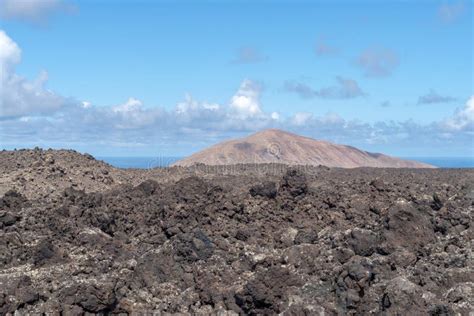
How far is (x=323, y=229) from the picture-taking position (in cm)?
1709

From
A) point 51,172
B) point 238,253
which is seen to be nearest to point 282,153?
point 51,172

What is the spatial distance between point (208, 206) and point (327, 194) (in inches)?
166

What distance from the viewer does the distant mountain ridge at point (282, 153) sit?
211 feet

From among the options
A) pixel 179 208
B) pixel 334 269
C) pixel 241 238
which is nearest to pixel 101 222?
pixel 179 208

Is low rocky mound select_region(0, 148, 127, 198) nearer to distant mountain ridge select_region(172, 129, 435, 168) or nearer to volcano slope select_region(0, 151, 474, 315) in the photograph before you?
volcano slope select_region(0, 151, 474, 315)

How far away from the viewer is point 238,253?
14750mm

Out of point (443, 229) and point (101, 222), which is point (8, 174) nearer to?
point (101, 222)

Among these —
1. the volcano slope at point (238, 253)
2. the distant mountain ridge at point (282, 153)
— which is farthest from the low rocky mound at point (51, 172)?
the distant mountain ridge at point (282, 153)

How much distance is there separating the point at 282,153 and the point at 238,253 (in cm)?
5252

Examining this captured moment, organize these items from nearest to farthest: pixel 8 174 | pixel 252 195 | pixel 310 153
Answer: pixel 252 195
pixel 8 174
pixel 310 153

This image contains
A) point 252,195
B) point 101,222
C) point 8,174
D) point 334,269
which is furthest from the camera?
point 8,174

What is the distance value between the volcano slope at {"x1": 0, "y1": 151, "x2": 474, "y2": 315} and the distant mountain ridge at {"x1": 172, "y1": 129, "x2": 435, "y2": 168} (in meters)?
42.1

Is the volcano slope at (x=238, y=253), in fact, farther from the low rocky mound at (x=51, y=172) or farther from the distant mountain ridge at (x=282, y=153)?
the distant mountain ridge at (x=282, y=153)

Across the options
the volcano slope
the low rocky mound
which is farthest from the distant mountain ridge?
the volcano slope
